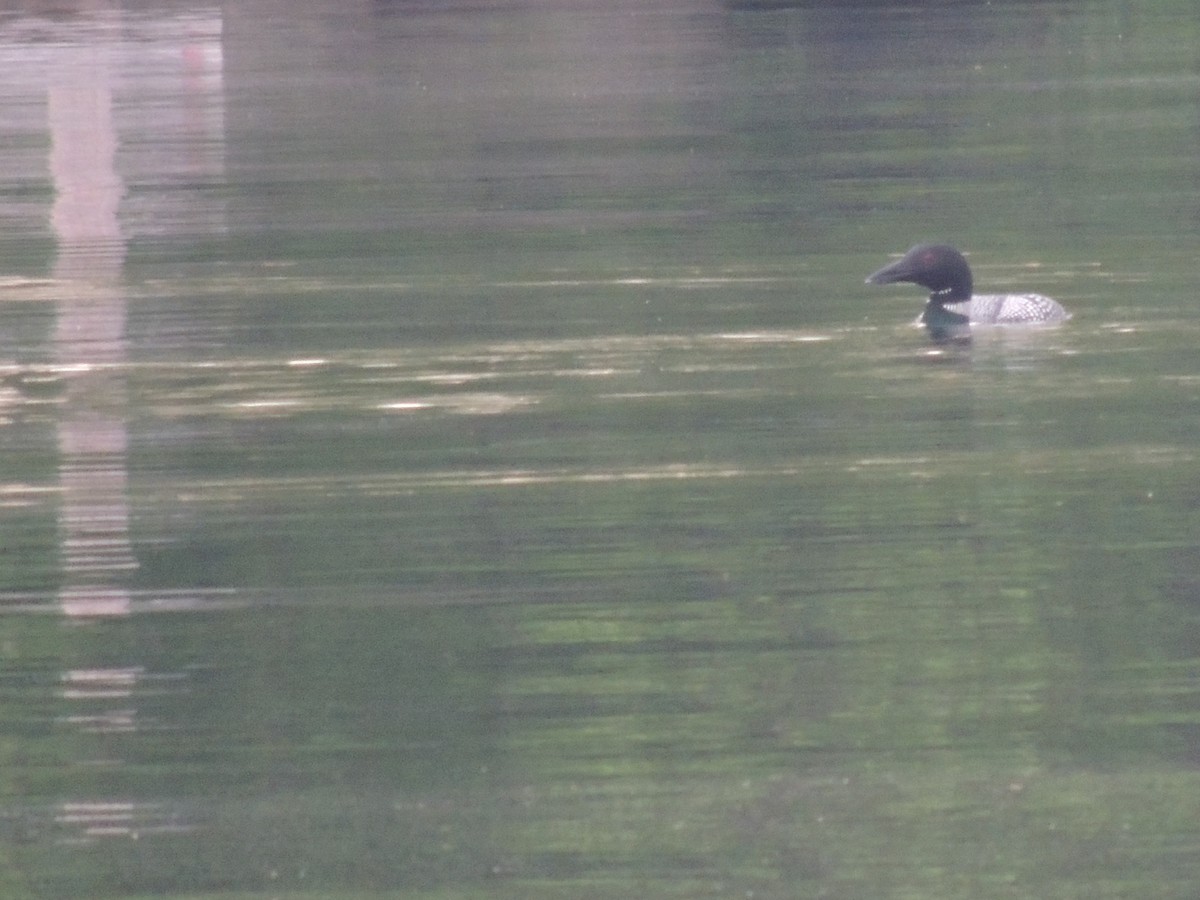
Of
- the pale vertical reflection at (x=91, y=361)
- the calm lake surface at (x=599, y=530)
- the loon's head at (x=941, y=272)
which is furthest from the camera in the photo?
the loon's head at (x=941, y=272)

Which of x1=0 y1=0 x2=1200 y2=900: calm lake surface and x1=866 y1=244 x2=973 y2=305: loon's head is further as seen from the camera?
x1=866 y1=244 x2=973 y2=305: loon's head

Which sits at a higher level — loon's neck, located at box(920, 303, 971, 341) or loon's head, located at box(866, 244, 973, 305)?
loon's head, located at box(866, 244, 973, 305)

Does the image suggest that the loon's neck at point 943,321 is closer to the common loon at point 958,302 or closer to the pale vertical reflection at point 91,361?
the common loon at point 958,302

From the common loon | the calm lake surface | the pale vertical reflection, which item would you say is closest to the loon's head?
the common loon

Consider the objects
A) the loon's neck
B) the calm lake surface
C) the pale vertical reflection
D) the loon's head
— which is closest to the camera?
the calm lake surface

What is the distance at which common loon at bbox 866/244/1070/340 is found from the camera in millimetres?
12094

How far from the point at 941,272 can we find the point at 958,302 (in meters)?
0.14

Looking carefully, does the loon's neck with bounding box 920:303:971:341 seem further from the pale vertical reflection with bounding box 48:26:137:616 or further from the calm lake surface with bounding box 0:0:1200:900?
the pale vertical reflection with bounding box 48:26:137:616

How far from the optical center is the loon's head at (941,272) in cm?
1218

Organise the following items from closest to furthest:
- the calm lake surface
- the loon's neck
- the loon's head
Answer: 1. the calm lake surface
2. the loon's neck
3. the loon's head

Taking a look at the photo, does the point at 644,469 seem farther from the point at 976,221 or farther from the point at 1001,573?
the point at 976,221

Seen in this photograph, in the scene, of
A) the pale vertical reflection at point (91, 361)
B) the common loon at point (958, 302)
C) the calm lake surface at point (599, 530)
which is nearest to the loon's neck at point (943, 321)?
the common loon at point (958, 302)

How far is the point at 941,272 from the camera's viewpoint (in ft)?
40.1

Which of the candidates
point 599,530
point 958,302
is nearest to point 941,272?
point 958,302
